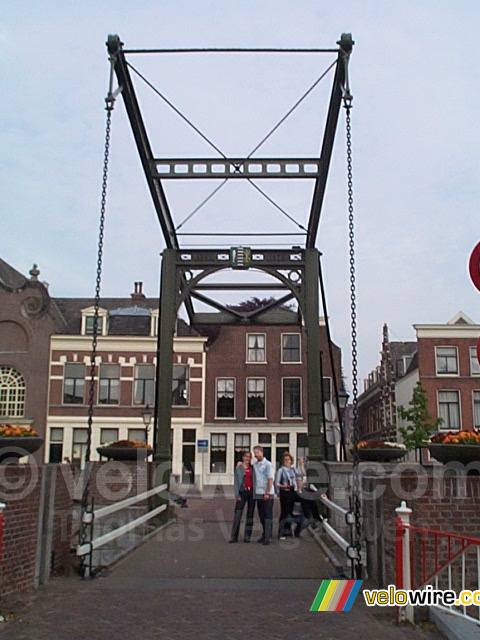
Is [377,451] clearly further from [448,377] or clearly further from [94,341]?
[448,377]

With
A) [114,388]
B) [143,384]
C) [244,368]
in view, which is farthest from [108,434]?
[244,368]

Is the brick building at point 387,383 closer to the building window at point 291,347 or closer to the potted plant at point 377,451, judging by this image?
the building window at point 291,347

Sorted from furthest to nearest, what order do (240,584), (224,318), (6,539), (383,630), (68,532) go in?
(224,318)
(68,532)
(240,584)
(6,539)
(383,630)

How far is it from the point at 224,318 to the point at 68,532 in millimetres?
7752

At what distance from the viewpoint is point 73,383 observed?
33656 mm

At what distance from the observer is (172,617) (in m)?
5.46

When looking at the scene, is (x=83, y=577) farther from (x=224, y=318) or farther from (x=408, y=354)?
(x=408, y=354)

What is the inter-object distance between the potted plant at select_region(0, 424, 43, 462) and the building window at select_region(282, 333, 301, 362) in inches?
1091

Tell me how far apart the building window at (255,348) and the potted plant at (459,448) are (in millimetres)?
27701

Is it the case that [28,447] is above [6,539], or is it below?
above

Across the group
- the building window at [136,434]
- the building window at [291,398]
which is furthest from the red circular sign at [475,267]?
the building window at [136,434]

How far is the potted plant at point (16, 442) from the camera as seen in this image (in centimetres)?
685

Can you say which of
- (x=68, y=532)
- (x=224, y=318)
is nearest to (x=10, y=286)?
(x=224, y=318)

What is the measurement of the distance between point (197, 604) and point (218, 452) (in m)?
28.3
